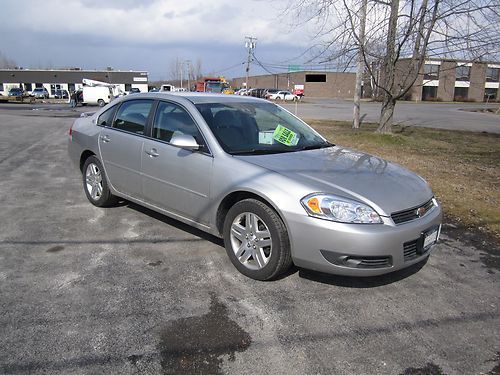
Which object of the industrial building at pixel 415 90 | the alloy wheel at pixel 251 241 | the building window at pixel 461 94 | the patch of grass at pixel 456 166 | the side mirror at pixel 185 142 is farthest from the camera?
the building window at pixel 461 94

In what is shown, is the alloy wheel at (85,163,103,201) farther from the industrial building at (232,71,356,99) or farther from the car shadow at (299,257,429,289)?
the industrial building at (232,71,356,99)

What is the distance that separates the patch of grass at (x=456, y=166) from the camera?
19.6 ft

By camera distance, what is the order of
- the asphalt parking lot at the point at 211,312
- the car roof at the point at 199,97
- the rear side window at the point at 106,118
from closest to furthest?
the asphalt parking lot at the point at 211,312, the car roof at the point at 199,97, the rear side window at the point at 106,118

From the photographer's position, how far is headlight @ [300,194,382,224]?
3299mm

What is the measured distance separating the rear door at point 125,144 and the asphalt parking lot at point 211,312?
60 centimetres

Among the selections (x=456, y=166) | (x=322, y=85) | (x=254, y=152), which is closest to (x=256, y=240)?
(x=254, y=152)

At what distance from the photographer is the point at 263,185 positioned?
11.8ft

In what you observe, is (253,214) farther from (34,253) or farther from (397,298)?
(34,253)

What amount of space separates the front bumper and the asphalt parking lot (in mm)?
313

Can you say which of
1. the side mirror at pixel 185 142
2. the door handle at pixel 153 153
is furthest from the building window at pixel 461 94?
the side mirror at pixel 185 142

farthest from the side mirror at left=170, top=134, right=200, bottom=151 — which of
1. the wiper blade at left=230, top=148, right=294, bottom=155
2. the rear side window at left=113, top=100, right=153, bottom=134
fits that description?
the rear side window at left=113, top=100, right=153, bottom=134

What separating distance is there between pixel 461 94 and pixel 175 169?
91.8 meters

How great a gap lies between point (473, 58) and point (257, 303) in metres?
10.3

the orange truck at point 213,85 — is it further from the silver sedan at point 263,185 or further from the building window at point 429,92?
the building window at point 429,92
